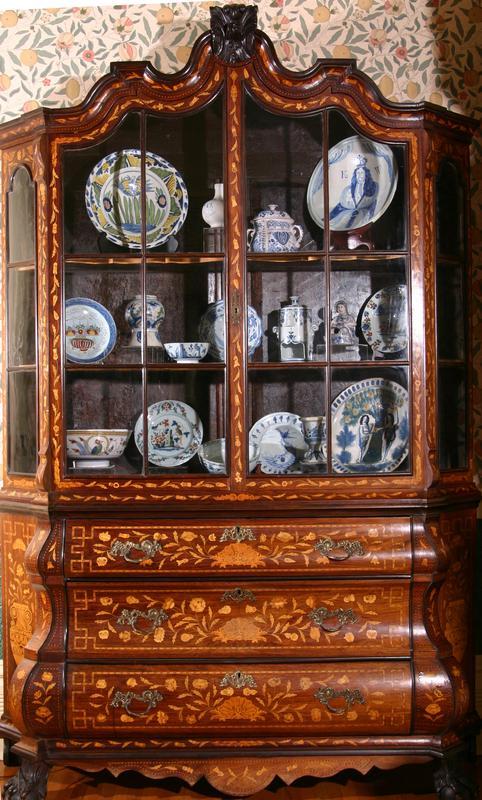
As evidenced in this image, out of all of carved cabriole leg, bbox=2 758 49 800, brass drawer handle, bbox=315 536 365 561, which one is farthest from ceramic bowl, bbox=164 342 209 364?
carved cabriole leg, bbox=2 758 49 800

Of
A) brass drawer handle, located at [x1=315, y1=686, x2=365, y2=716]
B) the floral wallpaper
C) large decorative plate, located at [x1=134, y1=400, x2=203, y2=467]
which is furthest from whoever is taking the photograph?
the floral wallpaper

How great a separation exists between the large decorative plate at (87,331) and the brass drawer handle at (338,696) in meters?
1.17

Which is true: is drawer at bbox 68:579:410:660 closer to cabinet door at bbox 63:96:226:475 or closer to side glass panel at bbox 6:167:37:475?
cabinet door at bbox 63:96:226:475

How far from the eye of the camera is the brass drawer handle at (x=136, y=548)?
2662 millimetres

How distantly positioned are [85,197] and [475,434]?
155cm

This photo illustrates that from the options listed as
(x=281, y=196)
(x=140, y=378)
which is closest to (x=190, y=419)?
(x=140, y=378)

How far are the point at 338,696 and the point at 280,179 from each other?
1.51m

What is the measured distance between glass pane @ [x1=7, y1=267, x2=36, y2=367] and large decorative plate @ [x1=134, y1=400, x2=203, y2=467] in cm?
Result: 42

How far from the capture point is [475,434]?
324 centimetres

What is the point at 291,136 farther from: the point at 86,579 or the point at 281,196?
the point at 86,579

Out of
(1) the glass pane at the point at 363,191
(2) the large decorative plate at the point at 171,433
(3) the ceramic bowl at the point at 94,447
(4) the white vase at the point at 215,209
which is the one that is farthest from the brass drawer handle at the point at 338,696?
(4) the white vase at the point at 215,209

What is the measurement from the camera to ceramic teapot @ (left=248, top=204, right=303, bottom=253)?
9.01ft

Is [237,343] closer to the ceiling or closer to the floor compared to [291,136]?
closer to the floor

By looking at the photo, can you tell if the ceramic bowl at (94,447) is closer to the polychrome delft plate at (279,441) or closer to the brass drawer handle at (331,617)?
the polychrome delft plate at (279,441)
